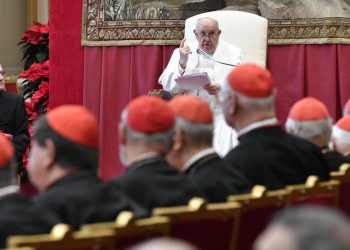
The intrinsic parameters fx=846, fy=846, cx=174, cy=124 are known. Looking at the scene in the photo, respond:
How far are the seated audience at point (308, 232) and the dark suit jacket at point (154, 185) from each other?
4.89 ft

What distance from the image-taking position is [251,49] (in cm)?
841

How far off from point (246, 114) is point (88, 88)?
5.51 meters

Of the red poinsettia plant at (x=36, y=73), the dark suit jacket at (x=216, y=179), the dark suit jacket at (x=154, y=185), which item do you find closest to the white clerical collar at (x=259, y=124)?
the dark suit jacket at (x=216, y=179)

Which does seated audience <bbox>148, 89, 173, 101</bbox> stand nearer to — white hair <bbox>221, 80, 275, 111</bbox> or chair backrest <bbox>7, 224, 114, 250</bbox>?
white hair <bbox>221, 80, 275, 111</bbox>

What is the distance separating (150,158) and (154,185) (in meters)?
0.12

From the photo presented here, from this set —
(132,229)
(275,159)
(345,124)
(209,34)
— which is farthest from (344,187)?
(209,34)

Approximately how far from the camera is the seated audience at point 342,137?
5.19 metres

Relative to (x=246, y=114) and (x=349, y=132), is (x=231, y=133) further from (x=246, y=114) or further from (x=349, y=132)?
(x=246, y=114)

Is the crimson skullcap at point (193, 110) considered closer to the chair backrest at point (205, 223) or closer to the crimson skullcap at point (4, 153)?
the chair backrest at point (205, 223)

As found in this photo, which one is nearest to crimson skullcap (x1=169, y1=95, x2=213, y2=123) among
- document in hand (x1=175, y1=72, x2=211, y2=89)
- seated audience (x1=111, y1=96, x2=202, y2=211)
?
seated audience (x1=111, y1=96, x2=202, y2=211)

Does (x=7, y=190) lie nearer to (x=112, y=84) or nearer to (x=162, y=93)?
(x=162, y=93)

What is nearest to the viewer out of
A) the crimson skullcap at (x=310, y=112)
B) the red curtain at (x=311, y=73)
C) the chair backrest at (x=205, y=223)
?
the chair backrest at (x=205, y=223)

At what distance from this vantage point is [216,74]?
25.1ft

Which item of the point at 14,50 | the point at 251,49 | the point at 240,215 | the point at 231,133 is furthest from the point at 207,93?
the point at 14,50
